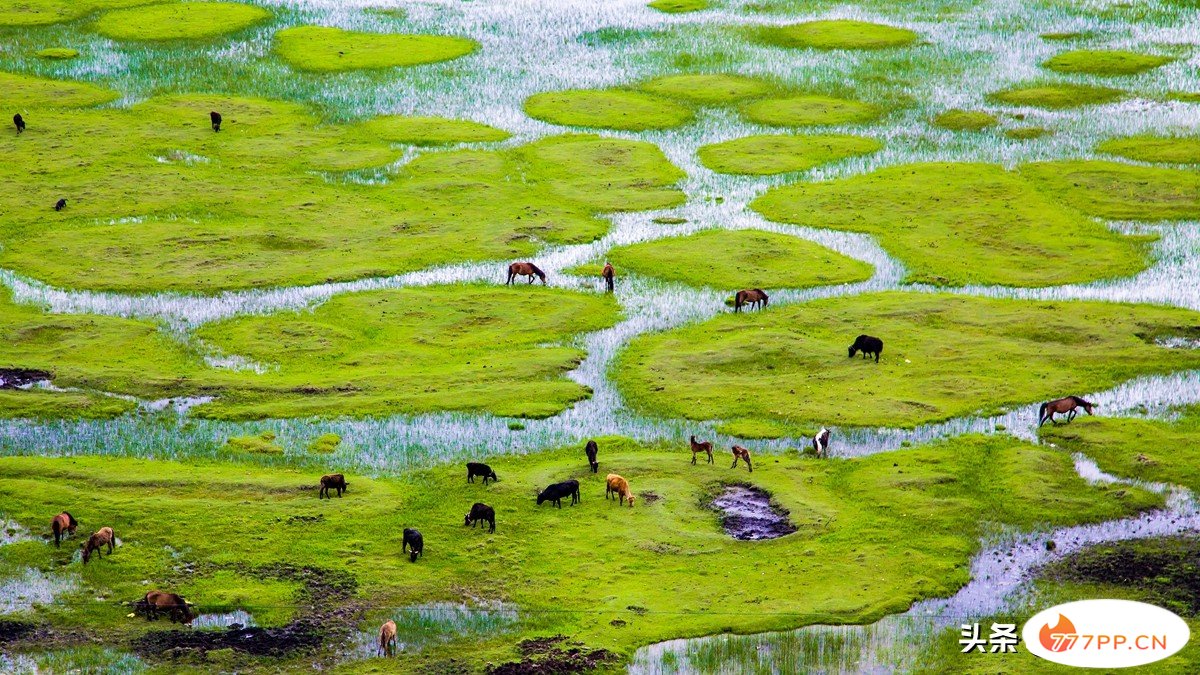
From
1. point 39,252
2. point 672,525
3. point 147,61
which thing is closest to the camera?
point 672,525

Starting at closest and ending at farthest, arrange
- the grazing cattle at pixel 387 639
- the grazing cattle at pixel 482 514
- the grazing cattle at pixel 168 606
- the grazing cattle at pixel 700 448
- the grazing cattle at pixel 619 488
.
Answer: the grazing cattle at pixel 387 639, the grazing cattle at pixel 168 606, the grazing cattle at pixel 482 514, the grazing cattle at pixel 619 488, the grazing cattle at pixel 700 448

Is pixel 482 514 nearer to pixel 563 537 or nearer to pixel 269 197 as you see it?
pixel 563 537

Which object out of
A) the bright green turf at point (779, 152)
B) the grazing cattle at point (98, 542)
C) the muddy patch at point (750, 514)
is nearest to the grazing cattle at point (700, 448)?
the muddy patch at point (750, 514)

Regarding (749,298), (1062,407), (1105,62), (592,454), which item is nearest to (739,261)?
(749,298)

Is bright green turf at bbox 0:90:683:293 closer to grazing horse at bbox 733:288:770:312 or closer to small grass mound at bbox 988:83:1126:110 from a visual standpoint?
grazing horse at bbox 733:288:770:312

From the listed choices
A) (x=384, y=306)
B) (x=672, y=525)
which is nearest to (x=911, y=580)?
(x=672, y=525)

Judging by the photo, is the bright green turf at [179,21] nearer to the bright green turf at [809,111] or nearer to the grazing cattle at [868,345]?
the bright green turf at [809,111]

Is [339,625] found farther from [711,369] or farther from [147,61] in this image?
[147,61]
